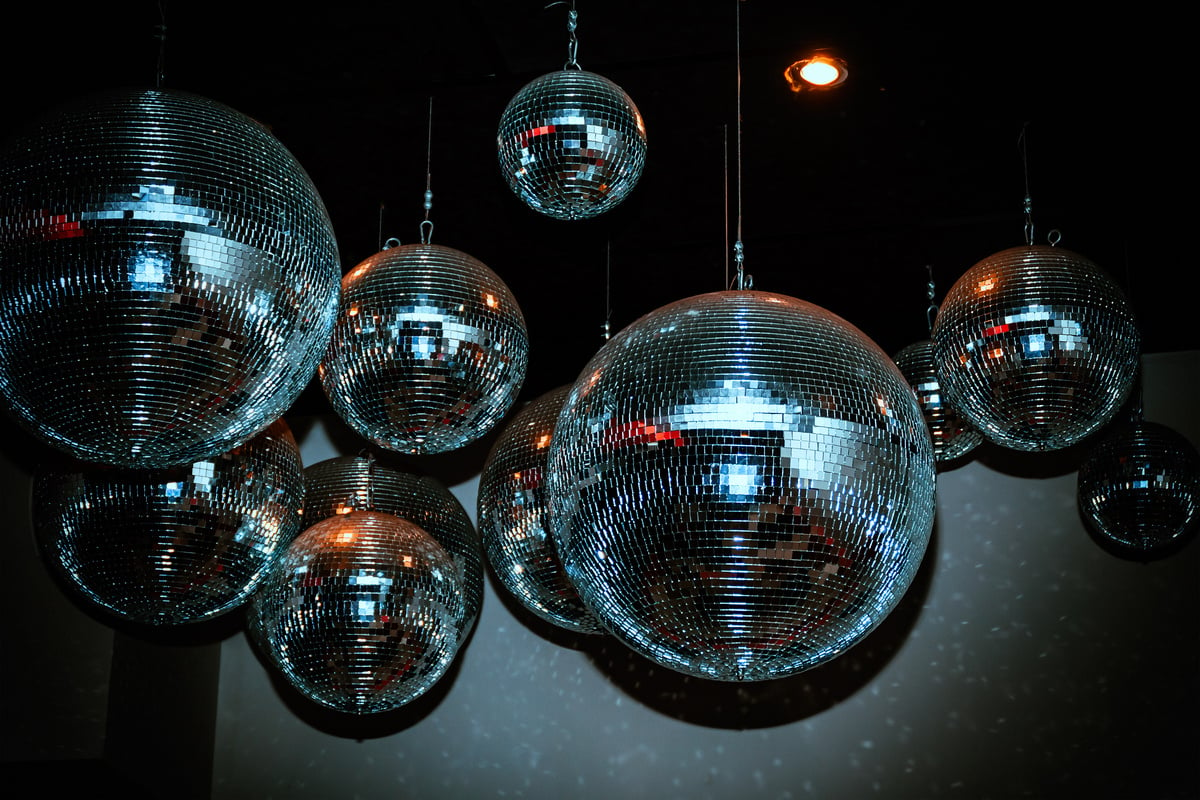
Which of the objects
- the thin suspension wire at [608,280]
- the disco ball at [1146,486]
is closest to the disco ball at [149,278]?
the thin suspension wire at [608,280]

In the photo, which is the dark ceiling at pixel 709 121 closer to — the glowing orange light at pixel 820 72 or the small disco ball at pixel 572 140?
the glowing orange light at pixel 820 72

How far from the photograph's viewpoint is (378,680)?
2947 mm

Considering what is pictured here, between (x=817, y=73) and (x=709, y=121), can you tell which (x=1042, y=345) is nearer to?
(x=817, y=73)

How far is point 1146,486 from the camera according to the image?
387cm

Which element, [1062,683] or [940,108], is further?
[1062,683]

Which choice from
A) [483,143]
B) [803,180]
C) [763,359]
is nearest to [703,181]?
[803,180]

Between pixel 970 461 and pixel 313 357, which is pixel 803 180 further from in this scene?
pixel 313 357

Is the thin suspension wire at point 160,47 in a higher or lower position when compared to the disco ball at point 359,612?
higher

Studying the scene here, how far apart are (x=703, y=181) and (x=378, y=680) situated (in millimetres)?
1753

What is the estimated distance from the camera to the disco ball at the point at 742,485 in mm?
1412

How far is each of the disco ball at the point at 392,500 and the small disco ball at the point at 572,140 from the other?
1058 millimetres

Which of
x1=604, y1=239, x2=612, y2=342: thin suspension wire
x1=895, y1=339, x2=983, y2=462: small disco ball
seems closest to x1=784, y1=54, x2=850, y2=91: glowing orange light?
x1=895, y1=339, x2=983, y2=462: small disco ball

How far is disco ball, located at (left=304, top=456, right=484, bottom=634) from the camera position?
3510 millimetres

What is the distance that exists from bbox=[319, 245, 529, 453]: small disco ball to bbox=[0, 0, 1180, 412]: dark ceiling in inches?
29.1
